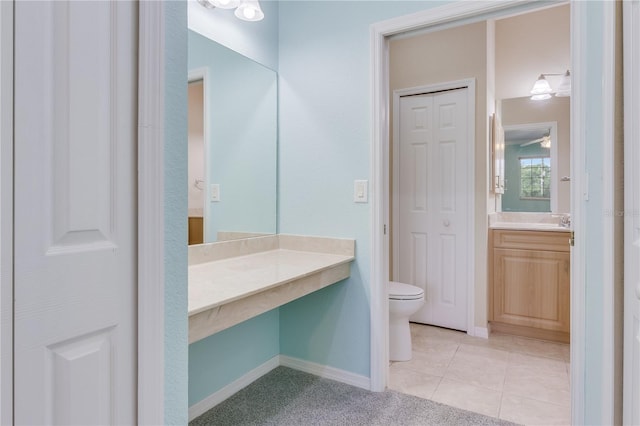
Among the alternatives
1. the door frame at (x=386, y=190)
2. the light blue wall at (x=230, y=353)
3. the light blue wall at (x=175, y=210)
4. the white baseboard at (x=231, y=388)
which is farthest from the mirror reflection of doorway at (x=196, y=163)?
the light blue wall at (x=175, y=210)

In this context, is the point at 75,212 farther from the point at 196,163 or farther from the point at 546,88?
the point at 546,88

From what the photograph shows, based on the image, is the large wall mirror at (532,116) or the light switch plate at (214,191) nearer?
the light switch plate at (214,191)

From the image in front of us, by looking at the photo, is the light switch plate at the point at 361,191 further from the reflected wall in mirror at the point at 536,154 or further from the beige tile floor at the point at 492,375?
the reflected wall in mirror at the point at 536,154

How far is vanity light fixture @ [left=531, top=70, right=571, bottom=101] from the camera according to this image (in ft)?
10.5

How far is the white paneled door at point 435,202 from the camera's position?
311 centimetres

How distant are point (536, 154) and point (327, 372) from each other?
8.78 ft

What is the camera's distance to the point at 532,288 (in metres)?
3.00

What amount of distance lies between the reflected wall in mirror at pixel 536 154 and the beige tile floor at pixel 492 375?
1.23m

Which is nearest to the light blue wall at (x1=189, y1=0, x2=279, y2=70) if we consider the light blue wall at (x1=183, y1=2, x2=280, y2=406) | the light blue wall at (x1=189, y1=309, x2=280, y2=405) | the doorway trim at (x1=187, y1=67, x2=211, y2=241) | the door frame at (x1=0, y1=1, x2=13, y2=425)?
the light blue wall at (x1=183, y1=2, x2=280, y2=406)

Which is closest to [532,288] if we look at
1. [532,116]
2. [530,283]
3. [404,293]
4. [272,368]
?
[530,283]

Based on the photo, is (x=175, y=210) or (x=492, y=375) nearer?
(x=175, y=210)

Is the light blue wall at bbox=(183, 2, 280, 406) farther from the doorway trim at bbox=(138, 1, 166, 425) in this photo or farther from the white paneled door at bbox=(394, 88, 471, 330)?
the white paneled door at bbox=(394, 88, 471, 330)

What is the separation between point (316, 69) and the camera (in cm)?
232

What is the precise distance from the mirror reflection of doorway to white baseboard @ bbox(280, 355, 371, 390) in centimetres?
100
